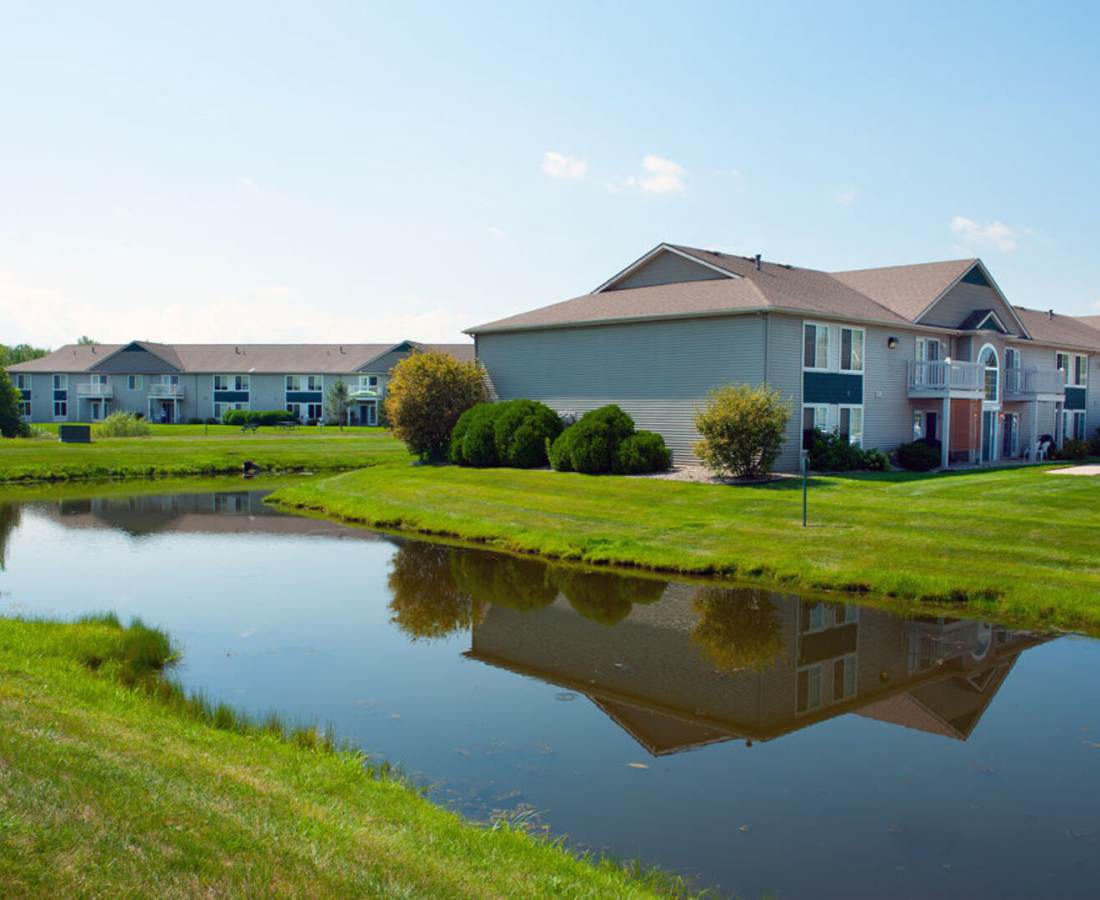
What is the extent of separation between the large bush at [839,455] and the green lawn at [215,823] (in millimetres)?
22599

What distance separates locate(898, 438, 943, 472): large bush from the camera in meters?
32.8

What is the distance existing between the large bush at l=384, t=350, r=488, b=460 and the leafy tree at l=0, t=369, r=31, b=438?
3090 centimetres

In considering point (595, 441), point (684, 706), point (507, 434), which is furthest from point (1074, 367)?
point (684, 706)

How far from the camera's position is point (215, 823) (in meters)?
6.27

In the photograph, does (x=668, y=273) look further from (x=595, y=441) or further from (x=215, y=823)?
(x=215, y=823)

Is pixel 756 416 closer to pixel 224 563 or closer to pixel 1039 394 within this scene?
pixel 224 563

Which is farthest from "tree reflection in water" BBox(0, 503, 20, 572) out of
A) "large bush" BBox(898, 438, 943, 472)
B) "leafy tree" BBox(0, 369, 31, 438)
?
"leafy tree" BBox(0, 369, 31, 438)

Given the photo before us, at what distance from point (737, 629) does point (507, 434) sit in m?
19.8

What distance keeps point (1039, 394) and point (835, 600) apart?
89.9 feet

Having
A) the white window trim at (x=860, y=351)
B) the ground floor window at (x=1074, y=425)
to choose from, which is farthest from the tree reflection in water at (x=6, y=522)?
the ground floor window at (x=1074, y=425)

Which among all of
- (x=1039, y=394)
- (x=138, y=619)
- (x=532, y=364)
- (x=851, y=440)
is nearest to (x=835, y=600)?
(x=138, y=619)

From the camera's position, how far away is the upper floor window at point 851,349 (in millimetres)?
31766

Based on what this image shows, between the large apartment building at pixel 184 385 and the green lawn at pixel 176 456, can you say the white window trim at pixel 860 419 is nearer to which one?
the green lawn at pixel 176 456

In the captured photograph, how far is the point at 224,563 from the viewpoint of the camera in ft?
70.7
